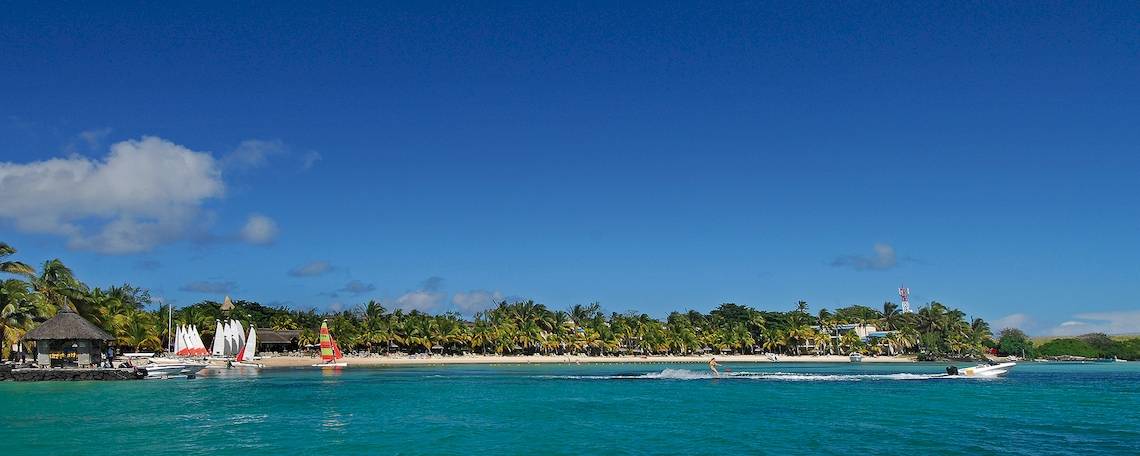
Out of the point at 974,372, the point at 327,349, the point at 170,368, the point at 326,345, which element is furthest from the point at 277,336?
the point at 974,372

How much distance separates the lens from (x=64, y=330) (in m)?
46.9

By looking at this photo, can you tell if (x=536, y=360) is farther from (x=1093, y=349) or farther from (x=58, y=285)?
(x=1093, y=349)

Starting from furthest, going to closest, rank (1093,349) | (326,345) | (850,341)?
(1093,349)
(850,341)
(326,345)

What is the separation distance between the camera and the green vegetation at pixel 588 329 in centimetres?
6950

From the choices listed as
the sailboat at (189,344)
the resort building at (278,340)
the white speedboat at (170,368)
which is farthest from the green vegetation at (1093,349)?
the white speedboat at (170,368)

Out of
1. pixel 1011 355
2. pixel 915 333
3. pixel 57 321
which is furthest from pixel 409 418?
pixel 1011 355

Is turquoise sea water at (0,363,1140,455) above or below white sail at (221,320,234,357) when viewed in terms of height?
below

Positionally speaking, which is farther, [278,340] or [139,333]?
[278,340]

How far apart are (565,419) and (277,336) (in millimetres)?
68552

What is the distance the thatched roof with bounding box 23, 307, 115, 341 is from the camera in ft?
152

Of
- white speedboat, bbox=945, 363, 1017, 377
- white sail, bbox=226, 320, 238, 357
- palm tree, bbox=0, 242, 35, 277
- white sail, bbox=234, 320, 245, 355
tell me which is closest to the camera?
palm tree, bbox=0, 242, 35, 277

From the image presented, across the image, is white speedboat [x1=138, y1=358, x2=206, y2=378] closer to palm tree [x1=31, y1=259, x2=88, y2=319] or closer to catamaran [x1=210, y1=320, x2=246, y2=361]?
palm tree [x1=31, y1=259, x2=88, y2=319]

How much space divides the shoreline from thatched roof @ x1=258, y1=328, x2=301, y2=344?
710cm

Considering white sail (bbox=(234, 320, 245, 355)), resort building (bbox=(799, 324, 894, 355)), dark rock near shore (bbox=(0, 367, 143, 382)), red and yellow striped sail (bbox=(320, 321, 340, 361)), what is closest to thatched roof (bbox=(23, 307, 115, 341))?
dark rock near shore (bbox=(0, 367, 143, 382))
